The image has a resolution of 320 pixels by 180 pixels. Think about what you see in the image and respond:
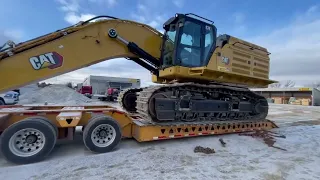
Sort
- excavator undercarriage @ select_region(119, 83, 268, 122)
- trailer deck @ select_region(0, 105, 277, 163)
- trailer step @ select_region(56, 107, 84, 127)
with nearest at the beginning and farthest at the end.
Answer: trailer deck @ select_region(0, 105, 277, 163)
trailer step @ select_region(56, 107, 84, 127)
excavator undercarriage @ select_region(119, 83, 268, 122)

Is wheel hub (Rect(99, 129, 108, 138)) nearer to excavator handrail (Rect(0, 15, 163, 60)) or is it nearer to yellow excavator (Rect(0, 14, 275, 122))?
yellow excavator (Rect(0, 14, 275, 122))

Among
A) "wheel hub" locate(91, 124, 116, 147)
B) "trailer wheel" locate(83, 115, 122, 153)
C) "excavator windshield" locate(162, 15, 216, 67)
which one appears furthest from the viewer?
"excavator windshield" locate(162, 15, 216, 67)

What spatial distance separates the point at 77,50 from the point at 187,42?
298cm

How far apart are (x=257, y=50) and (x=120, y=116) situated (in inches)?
210

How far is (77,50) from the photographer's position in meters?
5.00

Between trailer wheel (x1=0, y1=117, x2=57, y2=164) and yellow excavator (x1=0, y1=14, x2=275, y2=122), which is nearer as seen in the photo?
trailer wheel (x1=0, y1=117, x2=57, y2=164)

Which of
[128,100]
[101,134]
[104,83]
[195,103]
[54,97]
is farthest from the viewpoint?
[104,83]

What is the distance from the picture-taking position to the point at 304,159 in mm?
4418

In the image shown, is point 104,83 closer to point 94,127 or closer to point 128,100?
point 128,100

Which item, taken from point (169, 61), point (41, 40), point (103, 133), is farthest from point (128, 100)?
point (41, 40)

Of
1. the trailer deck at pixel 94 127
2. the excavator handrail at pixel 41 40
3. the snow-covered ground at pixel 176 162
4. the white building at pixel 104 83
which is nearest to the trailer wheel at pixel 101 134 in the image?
the trailer deck at pixel 94 127

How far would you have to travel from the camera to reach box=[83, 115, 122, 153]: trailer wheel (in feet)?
14.4

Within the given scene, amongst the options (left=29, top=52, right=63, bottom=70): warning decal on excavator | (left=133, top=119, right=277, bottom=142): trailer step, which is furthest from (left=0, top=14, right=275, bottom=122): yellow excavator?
(left=133, top=119, right=277, bottom=142): trailer step

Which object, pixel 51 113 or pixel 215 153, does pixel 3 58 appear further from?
pixel 215 153
